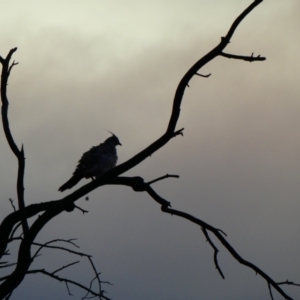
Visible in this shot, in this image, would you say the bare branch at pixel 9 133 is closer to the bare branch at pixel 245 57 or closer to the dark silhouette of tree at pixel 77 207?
the dark silhouette of tree at pixel 77 207

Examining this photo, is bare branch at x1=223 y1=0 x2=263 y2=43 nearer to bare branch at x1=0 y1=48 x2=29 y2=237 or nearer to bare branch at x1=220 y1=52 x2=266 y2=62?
bare branch at x1=220 y1=52 x2=266 y2=62

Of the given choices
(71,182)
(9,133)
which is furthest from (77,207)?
(71,182)

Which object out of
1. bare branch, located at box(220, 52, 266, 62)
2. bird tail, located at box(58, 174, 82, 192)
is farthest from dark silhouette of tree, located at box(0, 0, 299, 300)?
bird tail, located at box(58, 174, 82, 192)

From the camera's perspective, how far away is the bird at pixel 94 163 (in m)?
10.4

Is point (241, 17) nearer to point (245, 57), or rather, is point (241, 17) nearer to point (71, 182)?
point (245, 57)

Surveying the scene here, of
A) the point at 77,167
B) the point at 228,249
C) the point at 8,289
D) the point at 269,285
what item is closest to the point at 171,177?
the point at 228,249

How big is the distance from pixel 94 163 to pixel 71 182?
0.50 meters

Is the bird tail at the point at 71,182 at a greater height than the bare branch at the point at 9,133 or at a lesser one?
greater

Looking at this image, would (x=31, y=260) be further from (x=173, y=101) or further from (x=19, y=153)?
(x=173, y=101)

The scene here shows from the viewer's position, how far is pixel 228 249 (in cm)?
420

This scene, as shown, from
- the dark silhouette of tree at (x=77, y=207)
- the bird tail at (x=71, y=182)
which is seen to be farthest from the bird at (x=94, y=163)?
the dark silhouette of tree at (x=77, y=207)

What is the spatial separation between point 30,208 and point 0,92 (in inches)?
36.7

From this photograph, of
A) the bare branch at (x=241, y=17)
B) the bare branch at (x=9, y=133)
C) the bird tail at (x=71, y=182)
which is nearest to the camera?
the bare branch at (x=241, y=17)

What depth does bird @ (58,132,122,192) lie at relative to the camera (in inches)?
409
